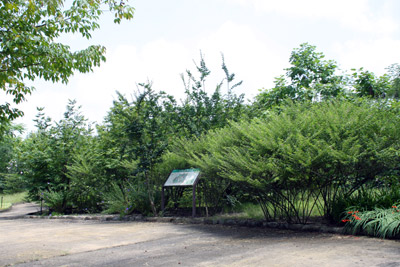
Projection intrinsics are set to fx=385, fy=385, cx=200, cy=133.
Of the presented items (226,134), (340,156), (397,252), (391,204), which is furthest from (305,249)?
(226,134)

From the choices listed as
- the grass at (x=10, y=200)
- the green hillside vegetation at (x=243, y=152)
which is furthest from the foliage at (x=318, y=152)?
the grass at (x=10, y=200)

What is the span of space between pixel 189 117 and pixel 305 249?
27.3ft

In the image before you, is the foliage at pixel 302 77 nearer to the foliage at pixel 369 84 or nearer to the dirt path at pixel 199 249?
the foliage at pixel 369 84

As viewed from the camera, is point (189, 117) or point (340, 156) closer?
point (340, 156)

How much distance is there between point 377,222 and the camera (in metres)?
7.89

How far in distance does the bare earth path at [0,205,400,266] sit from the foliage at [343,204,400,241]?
0.91 ft

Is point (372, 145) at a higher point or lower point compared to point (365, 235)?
higher

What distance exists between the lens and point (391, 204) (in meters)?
8.34

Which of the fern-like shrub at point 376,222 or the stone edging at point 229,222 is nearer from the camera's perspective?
the fern-like shrub at point 376,222

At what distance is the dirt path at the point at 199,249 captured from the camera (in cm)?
600

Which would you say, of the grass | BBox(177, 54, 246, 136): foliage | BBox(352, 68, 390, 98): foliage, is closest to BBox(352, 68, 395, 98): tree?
BBox(352, 68, 390, 98): foliage

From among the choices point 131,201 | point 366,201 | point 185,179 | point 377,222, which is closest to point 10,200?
point 131,201

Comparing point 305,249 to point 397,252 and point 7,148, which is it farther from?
point 7,148

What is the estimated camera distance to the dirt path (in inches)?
236
